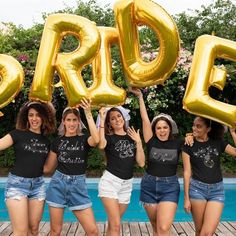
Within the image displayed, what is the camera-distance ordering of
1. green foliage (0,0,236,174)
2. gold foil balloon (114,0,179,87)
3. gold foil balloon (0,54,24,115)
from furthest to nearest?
green foliage (0,0,236,174) → gold foil balloon (0,54,24,115) → gold foil balloon (114,0,179,87)

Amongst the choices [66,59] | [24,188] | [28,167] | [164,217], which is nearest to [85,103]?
[66,59]

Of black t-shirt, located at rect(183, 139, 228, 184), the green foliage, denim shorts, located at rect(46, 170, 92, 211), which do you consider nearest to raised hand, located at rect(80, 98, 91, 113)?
denim shorts, located at rect(46, 170, 92, 211)

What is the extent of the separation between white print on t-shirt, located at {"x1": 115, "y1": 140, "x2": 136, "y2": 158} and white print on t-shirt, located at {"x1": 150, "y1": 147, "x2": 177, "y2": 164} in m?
0.21

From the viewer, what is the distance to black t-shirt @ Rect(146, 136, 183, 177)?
401 centimetres

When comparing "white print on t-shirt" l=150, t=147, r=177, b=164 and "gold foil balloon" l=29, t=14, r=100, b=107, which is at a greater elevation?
"gold foil balloon" l=29, t=14, r=100, b=107

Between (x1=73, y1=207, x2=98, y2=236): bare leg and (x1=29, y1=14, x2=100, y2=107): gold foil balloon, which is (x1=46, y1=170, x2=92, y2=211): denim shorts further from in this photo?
(x1=29, y1=14, x2=100, y2=107): gold foil balloon

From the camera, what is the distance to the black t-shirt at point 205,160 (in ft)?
13.1

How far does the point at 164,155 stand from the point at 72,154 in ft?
2.77

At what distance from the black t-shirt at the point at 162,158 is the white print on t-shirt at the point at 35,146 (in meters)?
0.98

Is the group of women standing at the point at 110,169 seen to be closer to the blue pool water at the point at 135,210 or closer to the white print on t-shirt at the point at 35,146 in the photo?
the white print on t-shirt at the point at 35,146

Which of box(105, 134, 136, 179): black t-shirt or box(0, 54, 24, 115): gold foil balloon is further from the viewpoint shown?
box(105, 134, 136, 179): black t-shirt

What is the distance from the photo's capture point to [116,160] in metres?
4.03

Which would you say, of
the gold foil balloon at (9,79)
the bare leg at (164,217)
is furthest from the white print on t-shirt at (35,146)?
the bare leg at (164,217)

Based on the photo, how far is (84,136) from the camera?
4.01 metres
